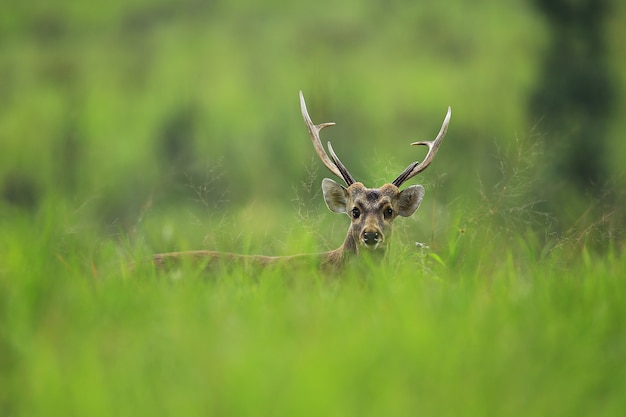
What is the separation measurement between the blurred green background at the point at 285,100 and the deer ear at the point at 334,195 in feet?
0.50

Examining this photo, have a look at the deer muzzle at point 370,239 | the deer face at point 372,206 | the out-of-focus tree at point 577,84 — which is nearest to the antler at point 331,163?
the deer face at point 372,206

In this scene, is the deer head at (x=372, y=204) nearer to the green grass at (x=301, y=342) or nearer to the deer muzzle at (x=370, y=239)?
the deer muzzle at (x=370, y=239)

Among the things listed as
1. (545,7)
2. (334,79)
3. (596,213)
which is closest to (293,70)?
(334,79)

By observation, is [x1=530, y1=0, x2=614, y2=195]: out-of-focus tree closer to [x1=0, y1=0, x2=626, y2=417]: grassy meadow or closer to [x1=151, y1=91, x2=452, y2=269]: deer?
[x1=0, y1=0, x2=626, y2=417]: grassy meadow

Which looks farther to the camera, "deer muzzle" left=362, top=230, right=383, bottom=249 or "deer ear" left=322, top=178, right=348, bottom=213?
"deer ear" left=322, top=178, right=348, bottom=213

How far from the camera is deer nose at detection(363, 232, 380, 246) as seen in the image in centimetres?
656

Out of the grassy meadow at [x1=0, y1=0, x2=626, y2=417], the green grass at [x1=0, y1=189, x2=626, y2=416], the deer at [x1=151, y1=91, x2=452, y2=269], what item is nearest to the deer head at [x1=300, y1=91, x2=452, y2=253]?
the deer at [x1=151, y1=91, x2=452, y2=269]

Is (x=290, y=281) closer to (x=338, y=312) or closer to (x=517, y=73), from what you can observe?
(x=338, y=312)

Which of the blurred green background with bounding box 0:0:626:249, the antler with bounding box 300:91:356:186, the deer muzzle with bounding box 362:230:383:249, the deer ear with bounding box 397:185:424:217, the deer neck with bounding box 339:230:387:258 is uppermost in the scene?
the antler with bounding box 300:91:356:186

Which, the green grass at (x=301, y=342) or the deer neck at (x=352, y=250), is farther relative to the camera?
the deer neck at (x=352, y=250)

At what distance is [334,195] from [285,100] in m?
27.7

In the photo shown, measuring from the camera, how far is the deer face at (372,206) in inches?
261

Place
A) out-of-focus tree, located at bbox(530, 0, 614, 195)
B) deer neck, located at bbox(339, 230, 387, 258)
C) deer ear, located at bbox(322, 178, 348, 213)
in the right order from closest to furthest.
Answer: deer neck, located at bbox(339, 230, 387, 258)
deer ear, located at bbox(322, 178, 348, 213)
out-of-focus tree, located at bbox(530, 0, 614, 195)

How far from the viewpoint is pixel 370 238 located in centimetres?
657
